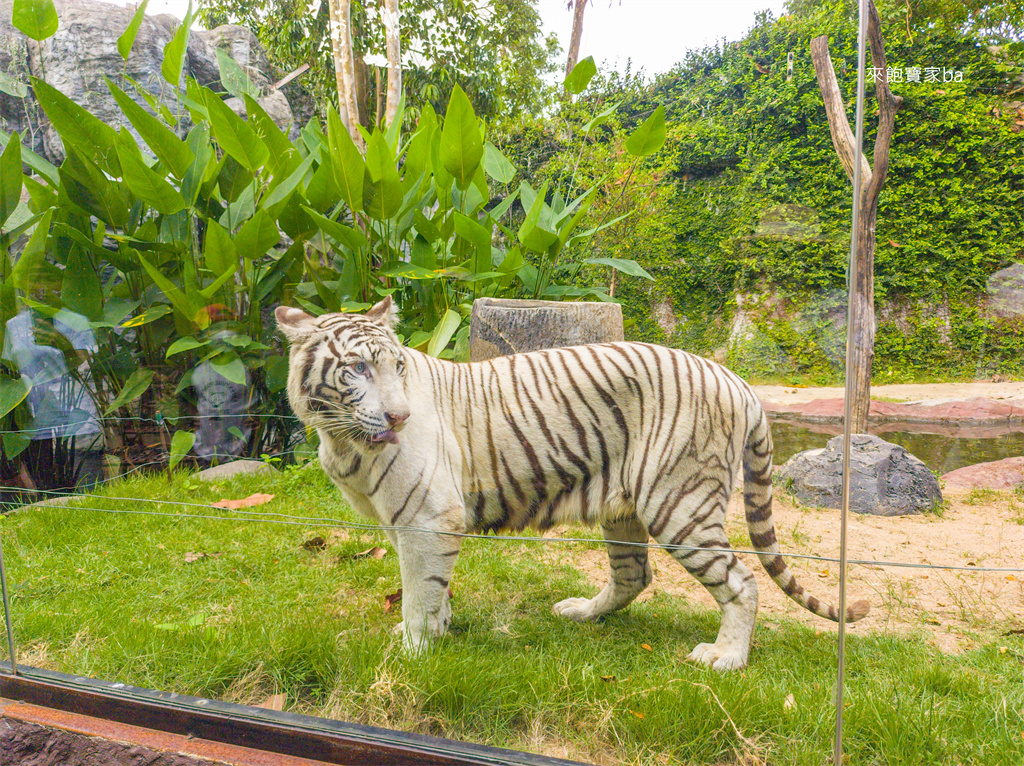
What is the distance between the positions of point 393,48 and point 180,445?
1.21 m

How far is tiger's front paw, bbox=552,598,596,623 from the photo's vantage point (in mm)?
1750

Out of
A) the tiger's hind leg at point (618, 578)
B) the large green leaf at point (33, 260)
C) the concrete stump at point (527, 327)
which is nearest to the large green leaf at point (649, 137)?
the concrete stump at point (527, 327)

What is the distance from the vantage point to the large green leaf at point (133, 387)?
1729 millimetres

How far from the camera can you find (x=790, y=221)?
4.04 feet

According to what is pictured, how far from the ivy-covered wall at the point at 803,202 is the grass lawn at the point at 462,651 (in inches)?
26.4

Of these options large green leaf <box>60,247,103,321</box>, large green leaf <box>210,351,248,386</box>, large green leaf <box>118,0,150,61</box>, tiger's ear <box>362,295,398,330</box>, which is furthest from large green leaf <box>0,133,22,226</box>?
tiger's ear <box>362,295,398,330</box>

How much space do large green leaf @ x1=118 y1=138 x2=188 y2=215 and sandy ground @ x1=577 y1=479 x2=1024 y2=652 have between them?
1.72m

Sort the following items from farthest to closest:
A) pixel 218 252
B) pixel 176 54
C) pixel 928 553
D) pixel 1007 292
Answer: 1. pixel 176 54
2. pixel 218 252
3. pixel 928 553
4. pixel 1007 292

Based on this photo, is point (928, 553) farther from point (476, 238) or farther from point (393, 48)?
point (393, 48)

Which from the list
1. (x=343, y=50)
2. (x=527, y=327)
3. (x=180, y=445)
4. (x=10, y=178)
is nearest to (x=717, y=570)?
(x=527, y=327)

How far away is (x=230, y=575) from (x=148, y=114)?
53.5 inches

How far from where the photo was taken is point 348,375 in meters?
1.57

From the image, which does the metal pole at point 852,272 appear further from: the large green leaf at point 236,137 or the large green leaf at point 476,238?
the large green leaf at point 236,137

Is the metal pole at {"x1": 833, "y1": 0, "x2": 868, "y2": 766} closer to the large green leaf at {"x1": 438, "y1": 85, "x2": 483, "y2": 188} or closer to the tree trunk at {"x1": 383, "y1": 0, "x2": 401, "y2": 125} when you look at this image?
the large green leaf at {"x1": 438, "y1": 85, "x2": 483, "y2": 188}
